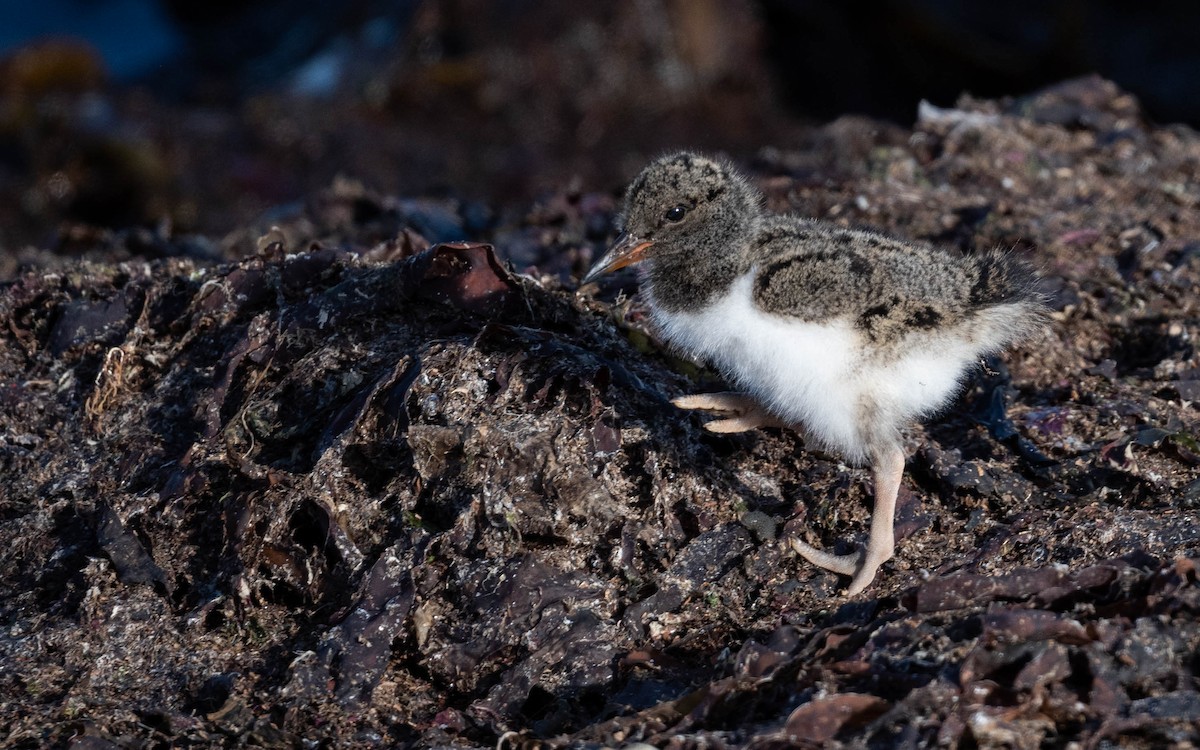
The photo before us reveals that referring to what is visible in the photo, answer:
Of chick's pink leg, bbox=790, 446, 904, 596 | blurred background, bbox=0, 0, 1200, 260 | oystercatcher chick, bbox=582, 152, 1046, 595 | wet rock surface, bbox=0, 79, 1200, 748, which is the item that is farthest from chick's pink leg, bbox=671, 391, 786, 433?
blurred background, bbox=0, 0, 1200, 260

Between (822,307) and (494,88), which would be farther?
(494,88)

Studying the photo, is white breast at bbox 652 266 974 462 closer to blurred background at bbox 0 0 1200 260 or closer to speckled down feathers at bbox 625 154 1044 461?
speckled down feathers at bbox 625 154 1044 461

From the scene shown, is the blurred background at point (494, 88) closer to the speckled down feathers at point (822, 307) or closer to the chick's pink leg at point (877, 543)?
the speckled down feathers at point (822, 307)

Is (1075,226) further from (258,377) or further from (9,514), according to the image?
(9,514)

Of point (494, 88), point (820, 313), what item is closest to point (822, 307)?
point (820, 313)

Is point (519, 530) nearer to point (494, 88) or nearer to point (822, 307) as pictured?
point (822, 307)
